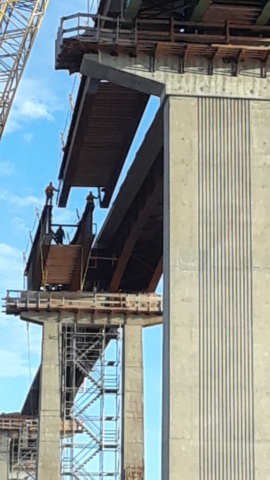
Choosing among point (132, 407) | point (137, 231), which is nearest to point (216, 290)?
point (137, 231)

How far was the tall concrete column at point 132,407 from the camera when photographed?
58406mm

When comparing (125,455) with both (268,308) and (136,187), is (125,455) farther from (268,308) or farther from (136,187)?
(268,308)

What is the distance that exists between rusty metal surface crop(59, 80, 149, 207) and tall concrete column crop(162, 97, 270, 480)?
32.4ft

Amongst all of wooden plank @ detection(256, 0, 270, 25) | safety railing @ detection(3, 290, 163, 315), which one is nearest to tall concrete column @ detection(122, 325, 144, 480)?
safety railing @ detection(3, 290, 163, 315)

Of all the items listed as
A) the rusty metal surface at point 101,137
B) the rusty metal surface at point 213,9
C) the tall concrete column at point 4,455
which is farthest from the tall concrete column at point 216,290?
the tall concrete column at point 4,455

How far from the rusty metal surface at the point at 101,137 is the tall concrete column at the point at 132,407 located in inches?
312

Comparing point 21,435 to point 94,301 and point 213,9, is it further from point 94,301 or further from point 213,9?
point 213,9

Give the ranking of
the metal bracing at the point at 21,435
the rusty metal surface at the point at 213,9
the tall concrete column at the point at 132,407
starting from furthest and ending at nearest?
the metal bracing at the point at 21,435 → the tall concrete column at the point at 132,407 → the rusty metal surface at the point at 213,9

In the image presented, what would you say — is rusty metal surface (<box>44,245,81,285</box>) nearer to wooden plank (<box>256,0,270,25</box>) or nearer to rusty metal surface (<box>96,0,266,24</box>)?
rusty metal surface (<box>96,0,266,24</box>)

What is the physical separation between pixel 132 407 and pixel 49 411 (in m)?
4.22

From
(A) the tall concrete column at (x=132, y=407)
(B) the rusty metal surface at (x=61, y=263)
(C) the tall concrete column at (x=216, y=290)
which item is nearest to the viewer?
(C) the tall concrete column at (x=216, y=290)

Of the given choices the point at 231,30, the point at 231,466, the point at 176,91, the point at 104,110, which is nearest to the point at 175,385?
the point at 231,466

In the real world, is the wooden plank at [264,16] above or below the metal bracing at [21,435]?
above

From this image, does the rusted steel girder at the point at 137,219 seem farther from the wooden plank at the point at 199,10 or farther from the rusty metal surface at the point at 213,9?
the wooden plank at the point at 199,10
